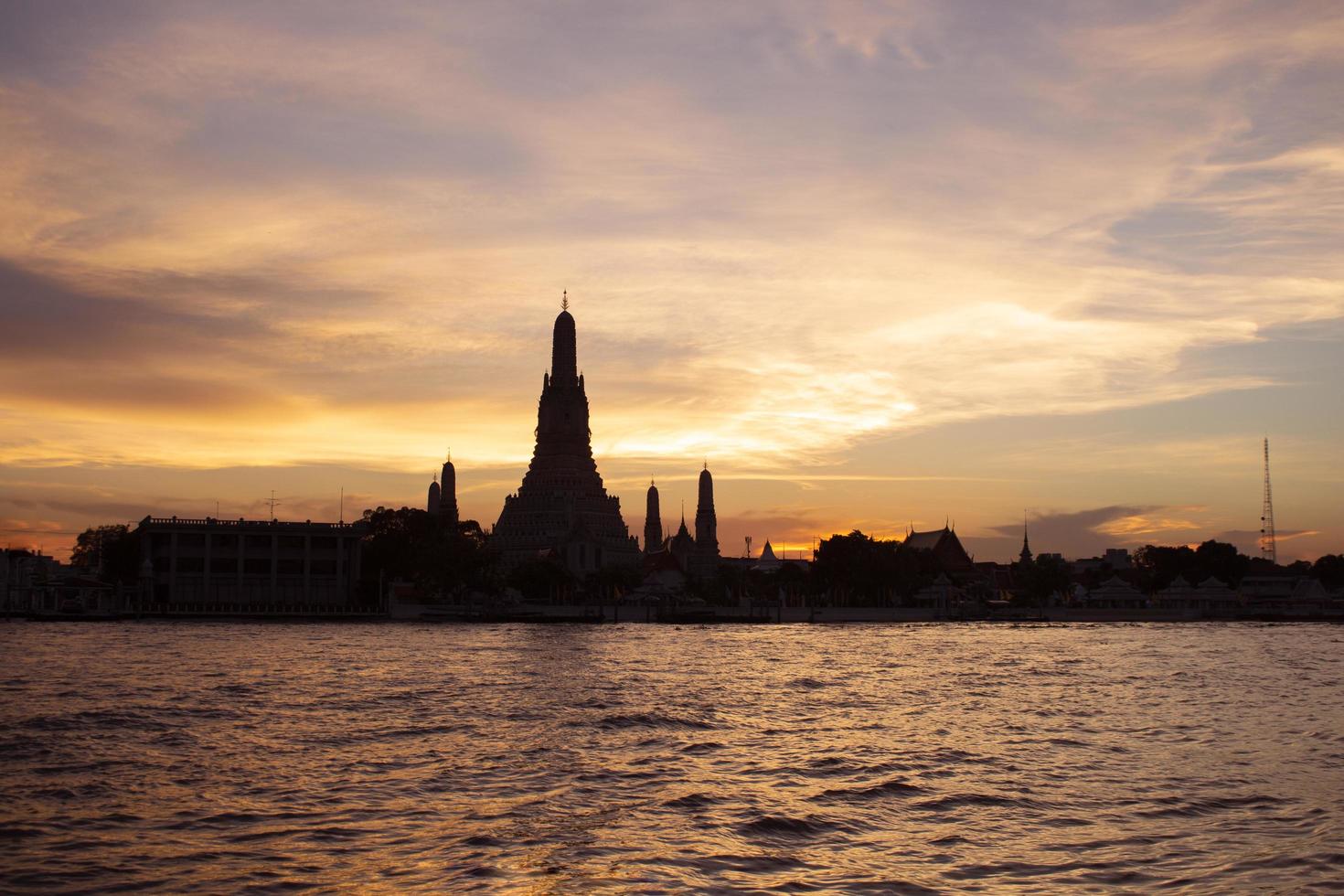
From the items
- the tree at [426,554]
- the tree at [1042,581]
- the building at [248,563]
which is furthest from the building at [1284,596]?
the building at [248,563]

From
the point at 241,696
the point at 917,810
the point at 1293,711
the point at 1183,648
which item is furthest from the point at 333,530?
the point at 917,810

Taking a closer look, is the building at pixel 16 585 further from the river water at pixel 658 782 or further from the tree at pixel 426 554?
the river water at pixel 658 782

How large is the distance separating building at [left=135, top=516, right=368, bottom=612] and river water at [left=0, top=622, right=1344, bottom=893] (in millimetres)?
82650

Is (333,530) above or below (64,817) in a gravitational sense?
above

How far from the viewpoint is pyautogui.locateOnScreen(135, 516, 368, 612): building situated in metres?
139

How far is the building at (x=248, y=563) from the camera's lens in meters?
139

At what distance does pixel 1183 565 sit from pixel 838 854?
617 feet

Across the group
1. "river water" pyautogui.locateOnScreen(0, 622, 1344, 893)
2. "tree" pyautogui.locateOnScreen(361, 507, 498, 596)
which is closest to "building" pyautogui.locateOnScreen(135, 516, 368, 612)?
"tree" pyautogui.locateOnScreen(361, 507, 498, 596)

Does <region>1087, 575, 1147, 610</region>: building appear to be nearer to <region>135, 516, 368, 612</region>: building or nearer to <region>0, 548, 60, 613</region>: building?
<region>135, 516, 368, 612</region>: building

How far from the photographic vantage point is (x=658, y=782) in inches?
1065

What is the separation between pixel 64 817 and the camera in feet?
73.6

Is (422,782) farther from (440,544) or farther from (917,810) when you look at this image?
(440,544)

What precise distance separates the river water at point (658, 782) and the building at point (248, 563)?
82.7 m

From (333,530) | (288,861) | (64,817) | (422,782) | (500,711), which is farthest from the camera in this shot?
(333,530)
